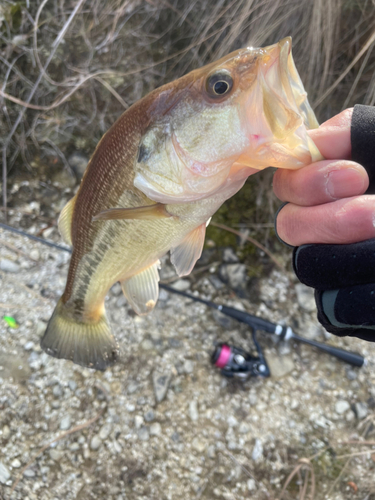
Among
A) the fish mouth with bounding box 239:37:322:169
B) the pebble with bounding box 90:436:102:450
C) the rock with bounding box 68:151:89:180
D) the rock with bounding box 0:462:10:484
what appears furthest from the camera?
the rock with bounding box 68:151:89:180

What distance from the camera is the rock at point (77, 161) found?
255cm

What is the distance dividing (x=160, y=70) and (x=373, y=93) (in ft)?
4.74

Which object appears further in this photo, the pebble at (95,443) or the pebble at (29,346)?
the pebble at (29,346)

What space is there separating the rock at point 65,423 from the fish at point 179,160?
1.02 metres

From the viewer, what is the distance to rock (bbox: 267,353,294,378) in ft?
7.43

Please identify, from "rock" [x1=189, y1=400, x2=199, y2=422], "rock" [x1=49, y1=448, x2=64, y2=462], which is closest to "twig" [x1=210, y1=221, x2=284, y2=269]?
"rock" [x1=189, y1=400, x2=199, y2=422]

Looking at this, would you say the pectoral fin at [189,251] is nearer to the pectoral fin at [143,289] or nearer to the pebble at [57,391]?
the pectoral fin at [143,289]

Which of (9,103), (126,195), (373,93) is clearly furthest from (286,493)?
(9,103)

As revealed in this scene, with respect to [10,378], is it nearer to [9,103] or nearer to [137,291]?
[137,291]

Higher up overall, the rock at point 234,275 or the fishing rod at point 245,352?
the rock at point 234,275

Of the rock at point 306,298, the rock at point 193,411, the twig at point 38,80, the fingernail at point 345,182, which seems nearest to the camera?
the fingernail at point 345,182

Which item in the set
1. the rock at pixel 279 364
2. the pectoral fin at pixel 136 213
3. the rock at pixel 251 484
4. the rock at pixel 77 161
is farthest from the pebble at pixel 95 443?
the rock at pixel 77 161

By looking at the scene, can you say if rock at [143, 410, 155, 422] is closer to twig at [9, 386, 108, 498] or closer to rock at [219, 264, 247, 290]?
twig at [9, 386, 108, 498]

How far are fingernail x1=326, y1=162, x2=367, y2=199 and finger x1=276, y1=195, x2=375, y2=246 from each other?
0.02 m
